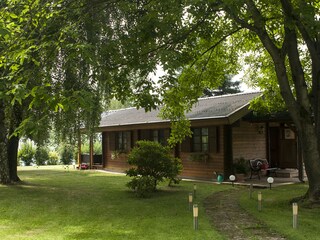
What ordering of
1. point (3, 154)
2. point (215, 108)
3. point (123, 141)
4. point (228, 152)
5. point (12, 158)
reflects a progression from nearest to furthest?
point (3, 154), point (228, 152), point (12, 158), point (215, 108), point (123, 141)

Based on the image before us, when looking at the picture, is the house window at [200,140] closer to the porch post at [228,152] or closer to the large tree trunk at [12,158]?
the porch post at [228,152]

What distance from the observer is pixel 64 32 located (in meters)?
8.69

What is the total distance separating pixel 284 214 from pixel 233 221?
162 centimetres

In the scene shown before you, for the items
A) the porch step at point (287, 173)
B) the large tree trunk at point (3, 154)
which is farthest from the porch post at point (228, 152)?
the large tree trunk at point (3, 154)

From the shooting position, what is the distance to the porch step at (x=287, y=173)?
19.2 m

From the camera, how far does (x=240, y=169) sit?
1880 cm


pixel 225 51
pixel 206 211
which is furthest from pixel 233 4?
pixel 225 51

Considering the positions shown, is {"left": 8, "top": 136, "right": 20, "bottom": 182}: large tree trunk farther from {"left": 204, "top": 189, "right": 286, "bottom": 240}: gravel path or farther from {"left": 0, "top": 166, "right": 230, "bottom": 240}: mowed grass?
{"left": 204, "top": 189, "right": 286, "bottom": 240}: gravel path

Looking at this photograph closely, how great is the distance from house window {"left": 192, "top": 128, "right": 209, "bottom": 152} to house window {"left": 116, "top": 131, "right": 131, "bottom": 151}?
599 centimetres

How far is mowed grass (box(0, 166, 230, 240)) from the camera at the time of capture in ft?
28.4

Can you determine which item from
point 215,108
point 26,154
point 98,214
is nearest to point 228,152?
point 215,108

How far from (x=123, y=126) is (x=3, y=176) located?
8239mm

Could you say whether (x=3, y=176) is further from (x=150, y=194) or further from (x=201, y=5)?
(x=201, y=5)

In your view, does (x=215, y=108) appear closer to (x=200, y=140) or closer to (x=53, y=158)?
(x=200, y=140)
